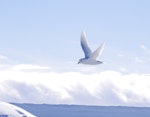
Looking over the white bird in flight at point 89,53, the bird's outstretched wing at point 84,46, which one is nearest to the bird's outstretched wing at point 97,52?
the white bird in flight at point 89,53

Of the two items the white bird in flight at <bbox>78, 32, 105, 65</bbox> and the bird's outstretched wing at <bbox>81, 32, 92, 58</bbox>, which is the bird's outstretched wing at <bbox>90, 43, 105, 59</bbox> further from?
the bird's outstretched wing at <bbox>81, 32, 92, 58</bbox>

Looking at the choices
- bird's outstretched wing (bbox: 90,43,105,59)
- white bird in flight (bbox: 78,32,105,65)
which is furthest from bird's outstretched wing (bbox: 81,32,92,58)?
bird's outstretched wing (bbox: 90,43,105,59)

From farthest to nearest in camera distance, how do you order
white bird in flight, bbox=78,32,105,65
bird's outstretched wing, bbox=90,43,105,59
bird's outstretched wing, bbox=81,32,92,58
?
1. bird's outstretched wing, bbox=81,32,92,58
2. bird's outstretched wing, bbox=90,43,105,59
3. white bird in flight, bbox=78,32,105,65

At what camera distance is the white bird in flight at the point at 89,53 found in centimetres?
6292

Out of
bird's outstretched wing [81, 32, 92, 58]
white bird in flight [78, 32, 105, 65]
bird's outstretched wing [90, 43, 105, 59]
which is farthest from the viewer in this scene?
bird's outstretched wing [81, 32, 92, 58]

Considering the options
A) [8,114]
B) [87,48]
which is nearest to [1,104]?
[8,114]

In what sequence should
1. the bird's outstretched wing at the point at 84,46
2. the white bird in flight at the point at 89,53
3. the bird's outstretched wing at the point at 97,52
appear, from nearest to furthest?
1. the white bird in flight at the point at 89,53
2. the bird's outstretched wing at the point at 97,52
3. the bird's outstretched wing at the point at 84,46

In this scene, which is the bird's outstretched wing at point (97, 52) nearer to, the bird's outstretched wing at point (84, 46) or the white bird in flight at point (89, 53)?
the white bird in flight at point (89, 53)

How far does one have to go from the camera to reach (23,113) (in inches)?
4552

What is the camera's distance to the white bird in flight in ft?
206

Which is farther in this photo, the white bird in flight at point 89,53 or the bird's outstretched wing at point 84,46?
the bird's outstretched wing at point 84,46

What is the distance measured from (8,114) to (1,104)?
6000 millimetres

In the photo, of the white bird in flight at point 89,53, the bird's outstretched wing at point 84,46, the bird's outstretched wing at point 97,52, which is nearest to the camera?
the white bird in flight at point 89,53

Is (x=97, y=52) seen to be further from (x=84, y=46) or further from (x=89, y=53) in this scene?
(x=84, y=46)
